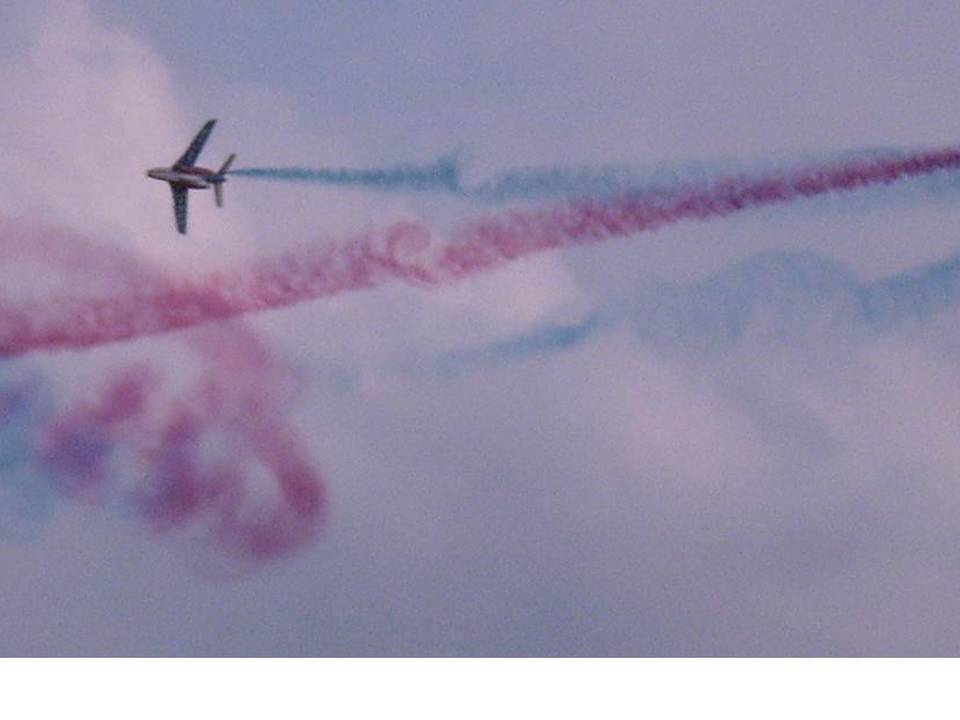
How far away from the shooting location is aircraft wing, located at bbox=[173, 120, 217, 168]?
44000 millimetres

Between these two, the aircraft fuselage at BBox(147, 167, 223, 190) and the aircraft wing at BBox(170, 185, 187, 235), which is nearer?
the aircraft fuselage at BBox(147, 167, 223, 190)

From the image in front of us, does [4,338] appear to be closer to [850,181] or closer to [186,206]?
[186,206]

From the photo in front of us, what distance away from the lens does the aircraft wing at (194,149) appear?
44000mm

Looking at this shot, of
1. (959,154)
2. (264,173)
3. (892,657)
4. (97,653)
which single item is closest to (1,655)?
(97,653)

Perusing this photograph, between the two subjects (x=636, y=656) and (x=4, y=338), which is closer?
(x=4, y=338)

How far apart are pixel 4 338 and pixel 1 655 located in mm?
11170

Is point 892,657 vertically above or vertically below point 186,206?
below

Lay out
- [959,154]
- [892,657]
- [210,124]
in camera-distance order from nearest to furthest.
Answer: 1. [959,154]
2. [210,124]
3. [892,657]

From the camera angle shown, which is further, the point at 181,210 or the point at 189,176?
the point at 181,210

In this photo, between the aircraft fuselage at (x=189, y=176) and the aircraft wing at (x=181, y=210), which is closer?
the aircraft fuselage at (x=189, y=176)

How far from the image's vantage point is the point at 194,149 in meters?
44.2
